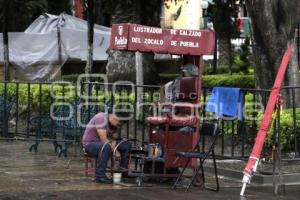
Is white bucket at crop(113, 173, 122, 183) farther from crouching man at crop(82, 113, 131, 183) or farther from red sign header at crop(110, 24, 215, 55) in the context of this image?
red sign header at crop(110, 24, 215, 55)

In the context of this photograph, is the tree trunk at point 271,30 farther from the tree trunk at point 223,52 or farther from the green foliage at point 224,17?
the tree trunk at point 223,52

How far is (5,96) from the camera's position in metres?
15.8

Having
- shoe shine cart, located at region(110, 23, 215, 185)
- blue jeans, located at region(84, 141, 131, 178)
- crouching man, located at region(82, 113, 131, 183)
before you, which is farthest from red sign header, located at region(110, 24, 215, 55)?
blue jeans, located at region(84, 141, 131, 178)

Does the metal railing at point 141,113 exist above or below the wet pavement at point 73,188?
above

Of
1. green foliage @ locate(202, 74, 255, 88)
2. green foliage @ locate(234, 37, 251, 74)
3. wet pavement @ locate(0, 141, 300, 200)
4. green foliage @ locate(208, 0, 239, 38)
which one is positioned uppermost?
green foliage @ locate(208, 0, 239, 38)

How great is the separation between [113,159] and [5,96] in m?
6.28

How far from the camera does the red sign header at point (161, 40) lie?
9742mm

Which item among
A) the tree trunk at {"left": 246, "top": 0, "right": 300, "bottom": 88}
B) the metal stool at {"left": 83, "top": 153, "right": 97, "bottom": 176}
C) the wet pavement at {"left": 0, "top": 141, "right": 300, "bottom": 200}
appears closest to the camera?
the wet pavement at {"left": 0, "top": 141, "right": 300, "bottom": 200}

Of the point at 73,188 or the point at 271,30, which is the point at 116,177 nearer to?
the point at 73,188

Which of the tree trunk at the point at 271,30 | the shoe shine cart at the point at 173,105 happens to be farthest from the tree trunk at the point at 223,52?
the shoe shine cart at the point at 173,105

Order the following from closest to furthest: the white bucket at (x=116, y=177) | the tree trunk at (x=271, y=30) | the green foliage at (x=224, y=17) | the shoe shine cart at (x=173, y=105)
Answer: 1. the shoe shine cart at (x=173, y=105)
2. the white bucket at (x=116, y=177)
3. the tree trunk at (x=271, y=30)
4. the green foliage at (x=224, y=17)

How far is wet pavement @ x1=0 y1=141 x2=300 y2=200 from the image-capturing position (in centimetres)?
916

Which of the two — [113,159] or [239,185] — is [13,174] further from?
[239,185]

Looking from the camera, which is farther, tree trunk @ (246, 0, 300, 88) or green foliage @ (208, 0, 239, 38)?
green foliage @ (208, 0, 239, 38)
